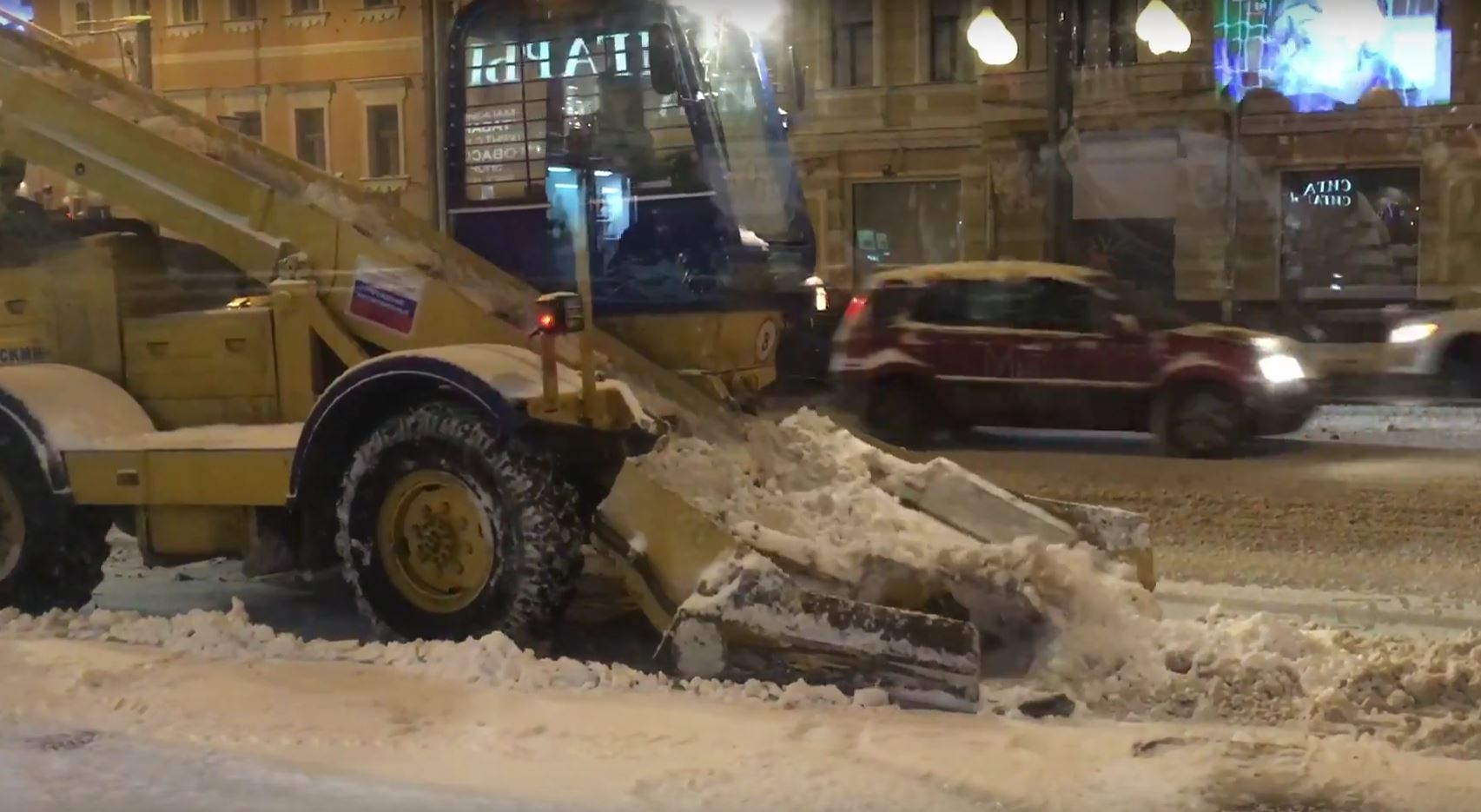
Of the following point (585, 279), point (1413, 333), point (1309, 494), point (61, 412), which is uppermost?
point (585, 279)

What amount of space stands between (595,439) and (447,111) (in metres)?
2.41

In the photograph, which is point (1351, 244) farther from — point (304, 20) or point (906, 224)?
point (304, 20)

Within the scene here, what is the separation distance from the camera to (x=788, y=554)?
574cm

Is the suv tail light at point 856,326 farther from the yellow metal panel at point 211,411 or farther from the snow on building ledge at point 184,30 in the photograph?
the yellow metal panel at point 211,411

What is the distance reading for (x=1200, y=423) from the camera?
1205 cm

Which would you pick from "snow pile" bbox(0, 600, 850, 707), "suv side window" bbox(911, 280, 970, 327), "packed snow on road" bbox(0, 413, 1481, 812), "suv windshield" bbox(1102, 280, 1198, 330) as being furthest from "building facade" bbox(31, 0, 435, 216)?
"suv windshield" bbox(1102, 280, 1198, 330)

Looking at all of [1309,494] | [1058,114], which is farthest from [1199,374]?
[1058,114]

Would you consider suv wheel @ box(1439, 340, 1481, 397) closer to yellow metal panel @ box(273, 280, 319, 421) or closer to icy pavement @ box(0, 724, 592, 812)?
yellow metal panel @ box(273, 280, 319, 421)

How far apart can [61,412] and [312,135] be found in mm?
2586

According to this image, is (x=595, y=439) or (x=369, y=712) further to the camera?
(x=595, y=439)

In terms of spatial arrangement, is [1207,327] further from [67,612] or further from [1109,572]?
[67,612]

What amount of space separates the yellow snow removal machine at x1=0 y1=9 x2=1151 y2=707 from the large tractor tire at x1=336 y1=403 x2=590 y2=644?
0.01 metres

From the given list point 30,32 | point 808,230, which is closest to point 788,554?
point 808,230

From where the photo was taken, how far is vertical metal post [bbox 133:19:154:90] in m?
8.63
